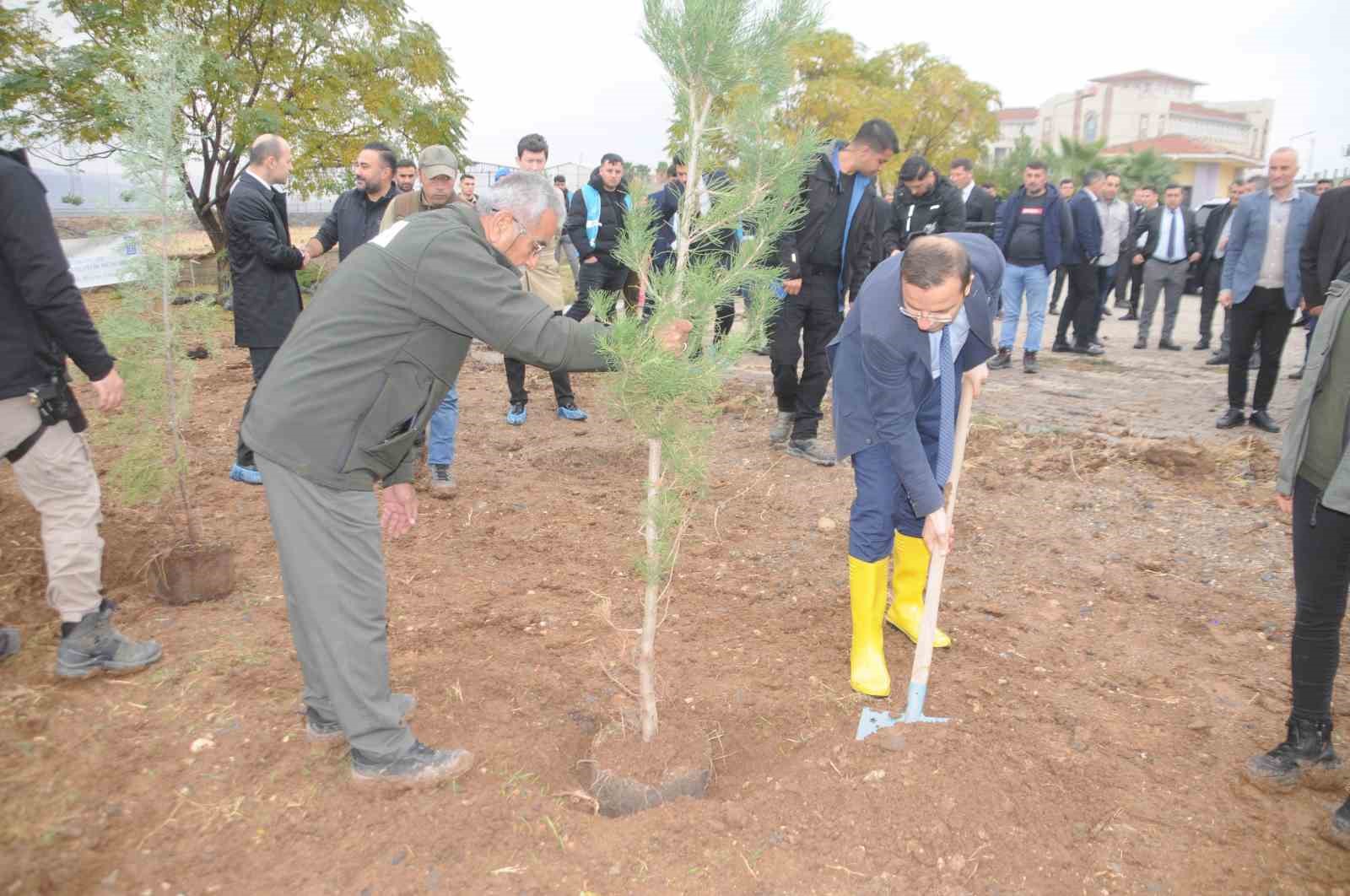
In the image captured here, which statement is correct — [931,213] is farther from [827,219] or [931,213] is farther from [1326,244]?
[1326,244]

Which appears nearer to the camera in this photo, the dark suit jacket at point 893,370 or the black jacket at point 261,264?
the dark suit jacket at point 893,370

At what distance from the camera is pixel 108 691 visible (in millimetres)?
3242

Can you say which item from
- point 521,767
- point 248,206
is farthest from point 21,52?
point 521,767

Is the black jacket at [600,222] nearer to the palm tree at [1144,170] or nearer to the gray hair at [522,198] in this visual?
the gray hair at [522,198]

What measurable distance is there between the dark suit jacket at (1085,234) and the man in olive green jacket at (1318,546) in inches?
281

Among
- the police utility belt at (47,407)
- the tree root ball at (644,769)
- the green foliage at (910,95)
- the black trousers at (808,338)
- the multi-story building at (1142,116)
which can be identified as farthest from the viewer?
the multi-story building at (1142,116)

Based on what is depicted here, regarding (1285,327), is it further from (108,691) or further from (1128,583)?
(108,691)

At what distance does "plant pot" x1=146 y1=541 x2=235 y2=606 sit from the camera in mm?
3947

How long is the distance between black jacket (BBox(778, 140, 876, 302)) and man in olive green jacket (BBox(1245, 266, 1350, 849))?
133 inches

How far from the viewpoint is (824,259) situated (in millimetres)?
5992

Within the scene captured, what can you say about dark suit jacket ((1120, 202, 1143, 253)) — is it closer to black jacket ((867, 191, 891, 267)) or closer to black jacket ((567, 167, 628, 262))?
black jacket ((867, 191, 891, 267))

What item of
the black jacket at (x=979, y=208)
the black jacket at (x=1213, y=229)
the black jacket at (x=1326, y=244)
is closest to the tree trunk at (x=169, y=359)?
the black jacket at (x=1326, y=244)

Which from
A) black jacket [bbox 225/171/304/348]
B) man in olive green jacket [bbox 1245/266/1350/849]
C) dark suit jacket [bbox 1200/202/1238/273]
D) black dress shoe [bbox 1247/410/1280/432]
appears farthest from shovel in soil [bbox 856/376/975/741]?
dark suit jacket [bbox 1200/202/1238/273]

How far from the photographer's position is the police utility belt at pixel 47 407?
303 cm
